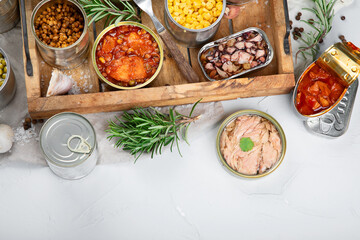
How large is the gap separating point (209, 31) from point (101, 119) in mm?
521

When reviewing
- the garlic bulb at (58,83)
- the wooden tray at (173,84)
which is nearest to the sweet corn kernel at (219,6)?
the wooden tray at (173,84)

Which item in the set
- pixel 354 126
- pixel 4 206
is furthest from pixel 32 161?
pixel 354 126

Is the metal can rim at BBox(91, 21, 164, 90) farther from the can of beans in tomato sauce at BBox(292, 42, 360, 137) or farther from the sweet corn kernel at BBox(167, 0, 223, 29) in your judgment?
the can of beans in tomato sauce at BBox(292, 42, 360, 137)

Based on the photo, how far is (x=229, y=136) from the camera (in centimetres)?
155

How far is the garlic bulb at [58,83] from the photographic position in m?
1.39

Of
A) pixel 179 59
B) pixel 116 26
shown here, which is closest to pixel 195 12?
pixel 179 59

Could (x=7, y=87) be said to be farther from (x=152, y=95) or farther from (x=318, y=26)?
(x=318, y=26)

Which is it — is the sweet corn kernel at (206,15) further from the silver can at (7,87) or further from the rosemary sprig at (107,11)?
the silver can at (7,87)

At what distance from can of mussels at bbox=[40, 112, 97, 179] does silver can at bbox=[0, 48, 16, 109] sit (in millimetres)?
211

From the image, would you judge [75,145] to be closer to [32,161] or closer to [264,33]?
[32,161]

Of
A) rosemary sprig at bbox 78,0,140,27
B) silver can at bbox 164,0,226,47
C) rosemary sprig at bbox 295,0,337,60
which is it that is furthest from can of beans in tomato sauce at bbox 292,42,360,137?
rosemary sprig at bbox 78,0,140,27

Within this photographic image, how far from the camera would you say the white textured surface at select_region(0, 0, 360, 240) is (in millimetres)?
1543

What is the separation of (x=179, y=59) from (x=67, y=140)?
0.48 meters

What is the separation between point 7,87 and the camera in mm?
1443
